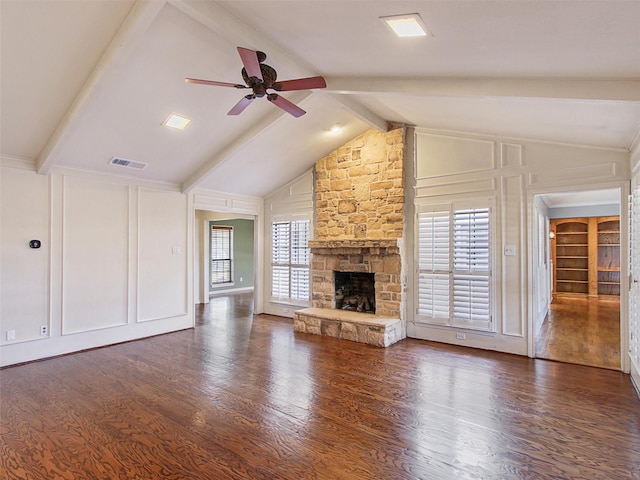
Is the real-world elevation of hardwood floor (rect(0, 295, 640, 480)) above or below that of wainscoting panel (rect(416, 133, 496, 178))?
below

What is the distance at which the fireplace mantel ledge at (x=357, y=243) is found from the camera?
18.2 feet

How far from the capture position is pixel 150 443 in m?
2.66

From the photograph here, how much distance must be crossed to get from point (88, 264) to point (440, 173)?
5350 millimetres

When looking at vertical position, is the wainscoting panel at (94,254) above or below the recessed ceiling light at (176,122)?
below

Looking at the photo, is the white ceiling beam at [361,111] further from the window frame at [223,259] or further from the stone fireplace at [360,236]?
the window frame at [223,259]

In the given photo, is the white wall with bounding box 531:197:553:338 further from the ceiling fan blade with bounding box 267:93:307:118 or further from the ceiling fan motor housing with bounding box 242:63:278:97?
the ceiling fan motor housing with bounding box 242:63:278:97

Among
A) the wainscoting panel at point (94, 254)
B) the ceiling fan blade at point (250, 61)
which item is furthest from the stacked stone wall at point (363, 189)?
the wainscoting panel at point (94, 254)

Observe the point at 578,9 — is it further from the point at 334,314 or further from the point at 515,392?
the point at 334,314

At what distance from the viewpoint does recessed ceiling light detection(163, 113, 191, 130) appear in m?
4.36

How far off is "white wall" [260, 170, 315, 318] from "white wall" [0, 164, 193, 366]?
5.79 ft

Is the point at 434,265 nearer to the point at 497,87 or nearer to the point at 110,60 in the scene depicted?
the point at 497,87

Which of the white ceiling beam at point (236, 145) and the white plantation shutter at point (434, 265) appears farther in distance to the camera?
the white plantation shutter at point (434, 265)

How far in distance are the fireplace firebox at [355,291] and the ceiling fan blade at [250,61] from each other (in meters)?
Result: 4.08

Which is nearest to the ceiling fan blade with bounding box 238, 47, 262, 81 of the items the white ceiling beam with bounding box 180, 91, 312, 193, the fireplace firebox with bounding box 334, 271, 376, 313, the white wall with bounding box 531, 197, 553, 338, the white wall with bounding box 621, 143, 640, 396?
the white ceiling beam with bounding box 180, 91, 312, 193
